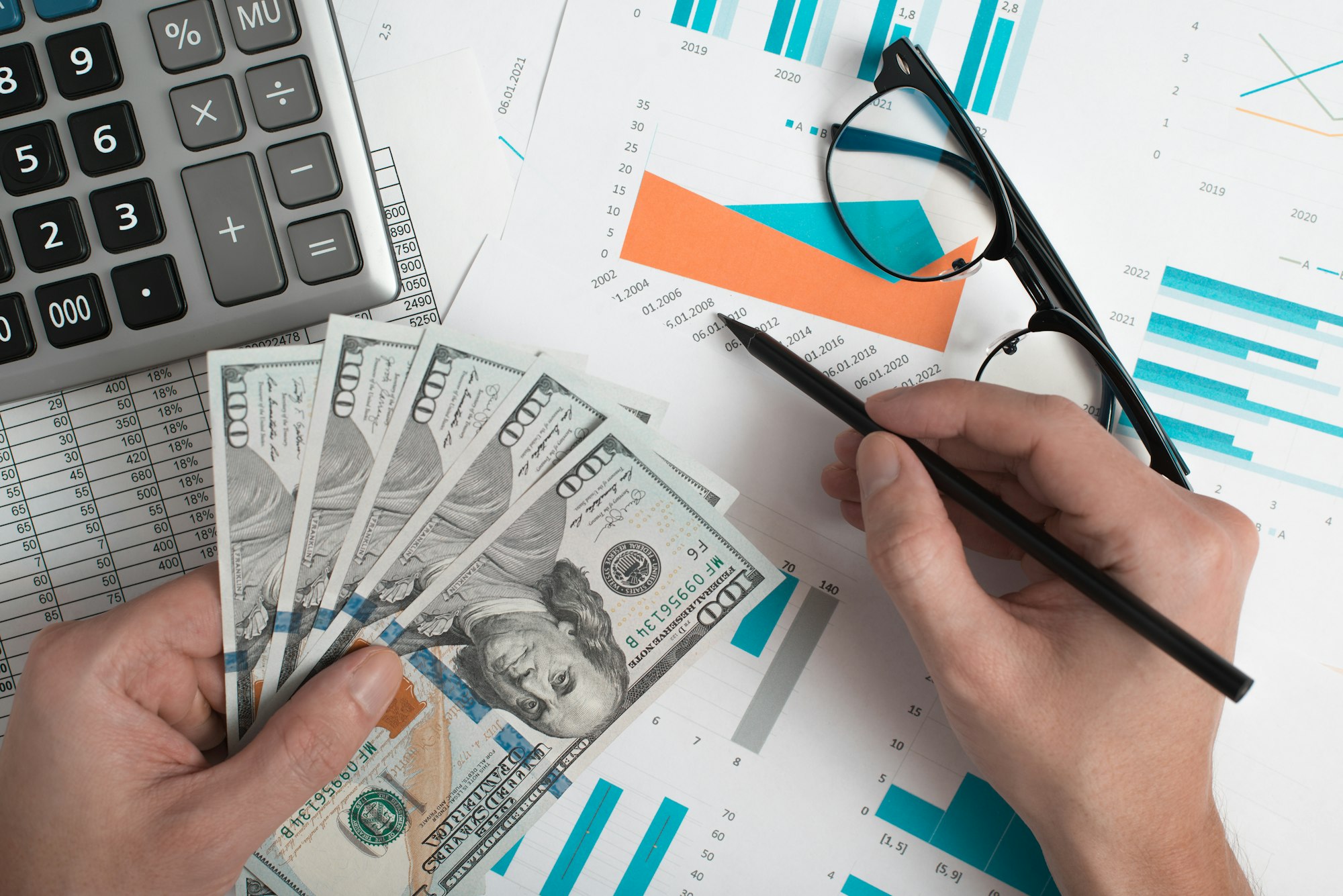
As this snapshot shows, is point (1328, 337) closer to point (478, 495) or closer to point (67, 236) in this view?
point (478, 495)

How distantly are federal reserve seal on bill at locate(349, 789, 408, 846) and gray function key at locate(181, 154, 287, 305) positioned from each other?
0.42m

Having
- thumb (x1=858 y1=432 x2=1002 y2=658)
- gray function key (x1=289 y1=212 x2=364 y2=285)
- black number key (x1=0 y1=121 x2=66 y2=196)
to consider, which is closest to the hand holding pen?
thumb (x1=858 y1=432 x2=1002 y2=658)

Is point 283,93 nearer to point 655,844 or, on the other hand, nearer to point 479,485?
point 479,485

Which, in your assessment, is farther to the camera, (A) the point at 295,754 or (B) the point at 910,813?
(B) the point at 910,813

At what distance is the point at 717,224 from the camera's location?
0.69 m

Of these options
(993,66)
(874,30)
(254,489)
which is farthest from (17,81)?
(993,66)

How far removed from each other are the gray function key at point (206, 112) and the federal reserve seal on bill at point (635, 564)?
1.44ft

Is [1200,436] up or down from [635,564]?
up

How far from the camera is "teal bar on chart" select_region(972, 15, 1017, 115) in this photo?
70cm

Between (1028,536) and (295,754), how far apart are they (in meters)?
0.54

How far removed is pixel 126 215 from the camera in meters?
0.57

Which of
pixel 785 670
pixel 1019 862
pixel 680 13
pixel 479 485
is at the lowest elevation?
pixel 1019 862

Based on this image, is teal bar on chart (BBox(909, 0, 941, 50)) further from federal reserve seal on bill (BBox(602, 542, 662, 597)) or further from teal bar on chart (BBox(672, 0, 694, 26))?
federal reserve seal on bill (BBox(602, 542, 662, 597))

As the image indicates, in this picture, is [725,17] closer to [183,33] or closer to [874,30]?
[874,30]
